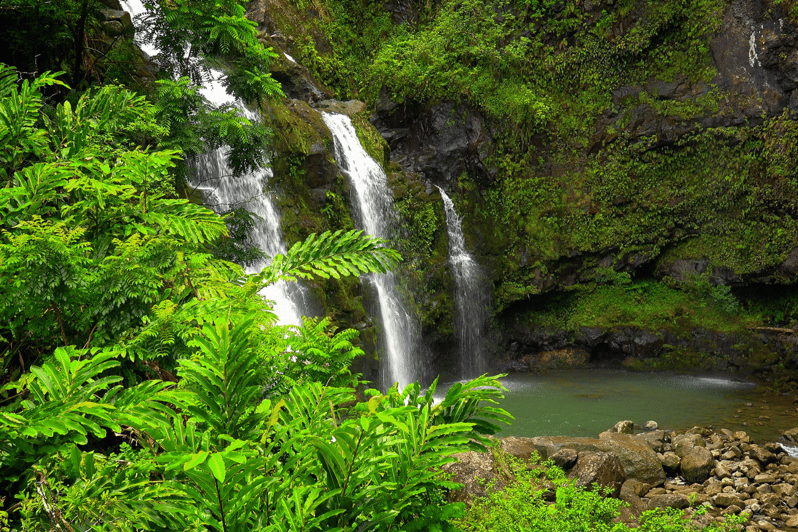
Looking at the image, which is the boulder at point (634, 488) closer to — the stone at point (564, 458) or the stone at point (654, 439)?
the stone at point (564, 458)

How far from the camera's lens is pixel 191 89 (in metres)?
4.65

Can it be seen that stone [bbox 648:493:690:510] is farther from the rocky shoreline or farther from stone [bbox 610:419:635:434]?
stone [bbox 610:419:635:434]

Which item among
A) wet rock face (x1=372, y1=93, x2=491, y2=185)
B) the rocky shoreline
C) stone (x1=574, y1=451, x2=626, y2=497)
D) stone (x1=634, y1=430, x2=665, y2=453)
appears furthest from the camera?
wet rock face (x1=372, y1=93, x2=491, y2=185)

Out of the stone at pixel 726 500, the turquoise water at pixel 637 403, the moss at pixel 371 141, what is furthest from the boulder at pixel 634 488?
the moss at pixel 371 141

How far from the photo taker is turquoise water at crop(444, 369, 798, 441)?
29.1 feet

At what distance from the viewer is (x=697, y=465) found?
22.2 ft

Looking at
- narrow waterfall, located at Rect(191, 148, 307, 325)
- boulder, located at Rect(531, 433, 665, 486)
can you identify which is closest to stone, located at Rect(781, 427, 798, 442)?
boulder, located at Rect(531, 433, 665, 486)

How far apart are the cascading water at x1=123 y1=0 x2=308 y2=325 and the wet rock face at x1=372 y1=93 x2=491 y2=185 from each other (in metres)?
5.10

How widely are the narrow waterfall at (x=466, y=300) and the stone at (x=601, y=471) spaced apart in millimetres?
6553

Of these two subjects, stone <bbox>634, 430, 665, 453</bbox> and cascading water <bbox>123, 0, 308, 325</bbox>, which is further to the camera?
cascading water <bbox>123, 0, 308, 325</bbox>

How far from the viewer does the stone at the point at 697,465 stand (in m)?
6.76

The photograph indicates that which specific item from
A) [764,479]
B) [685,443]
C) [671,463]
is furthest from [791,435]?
[671,463]

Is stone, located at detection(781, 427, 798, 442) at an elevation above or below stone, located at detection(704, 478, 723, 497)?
below

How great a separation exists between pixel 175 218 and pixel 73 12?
3.50 m
